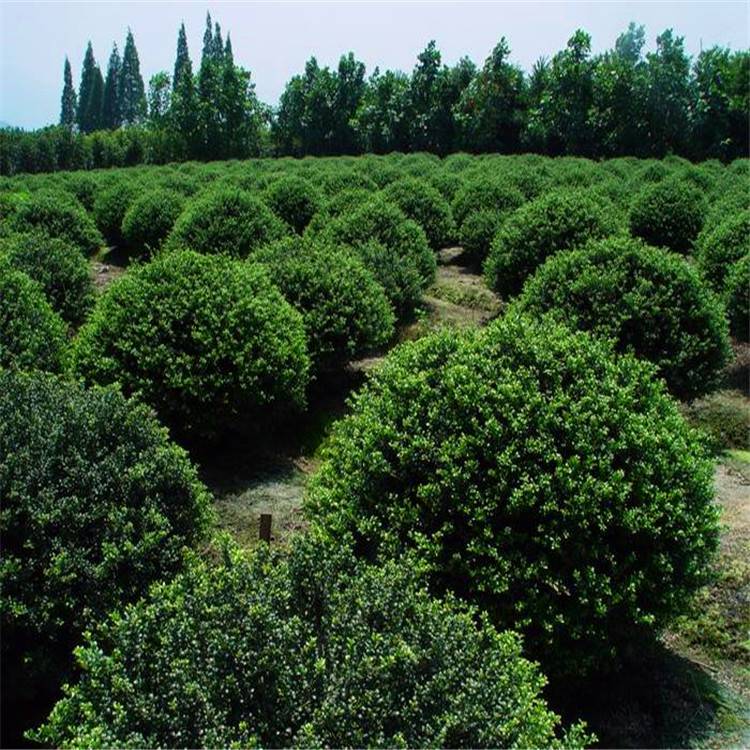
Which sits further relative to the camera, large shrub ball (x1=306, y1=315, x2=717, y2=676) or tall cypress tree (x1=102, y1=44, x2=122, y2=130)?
tall cypress tree (x1=102, y1=44, x2=122, y2=130)

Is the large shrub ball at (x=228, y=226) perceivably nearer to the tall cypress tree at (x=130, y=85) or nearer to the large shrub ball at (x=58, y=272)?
the large shrub ball at (x=58, y=272)

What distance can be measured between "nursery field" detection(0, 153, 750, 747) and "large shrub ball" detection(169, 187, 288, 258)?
3.69 metres

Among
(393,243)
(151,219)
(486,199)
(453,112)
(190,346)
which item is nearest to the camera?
(190,346)

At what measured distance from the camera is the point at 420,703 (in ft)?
9.93

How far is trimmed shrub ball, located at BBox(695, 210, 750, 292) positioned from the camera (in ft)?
36.0

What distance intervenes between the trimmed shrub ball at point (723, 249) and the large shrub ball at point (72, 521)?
8.45 meters

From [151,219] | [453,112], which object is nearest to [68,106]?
[453,112]

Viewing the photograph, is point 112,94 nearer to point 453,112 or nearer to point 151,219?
point 453,112

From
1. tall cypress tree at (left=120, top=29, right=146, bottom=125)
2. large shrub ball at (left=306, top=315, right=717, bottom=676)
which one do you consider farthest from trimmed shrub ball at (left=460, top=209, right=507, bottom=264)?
tall cypress tree at (left=120, top=29, right=146, bottom=125)

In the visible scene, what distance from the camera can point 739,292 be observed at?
10.3 m

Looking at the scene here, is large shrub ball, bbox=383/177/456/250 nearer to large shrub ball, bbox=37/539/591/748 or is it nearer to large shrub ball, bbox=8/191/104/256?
large shrub ball, bbox=8/191/104/256

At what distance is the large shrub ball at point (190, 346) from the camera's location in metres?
6.93

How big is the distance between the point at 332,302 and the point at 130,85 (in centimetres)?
10325

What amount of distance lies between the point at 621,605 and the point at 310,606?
171 cm
